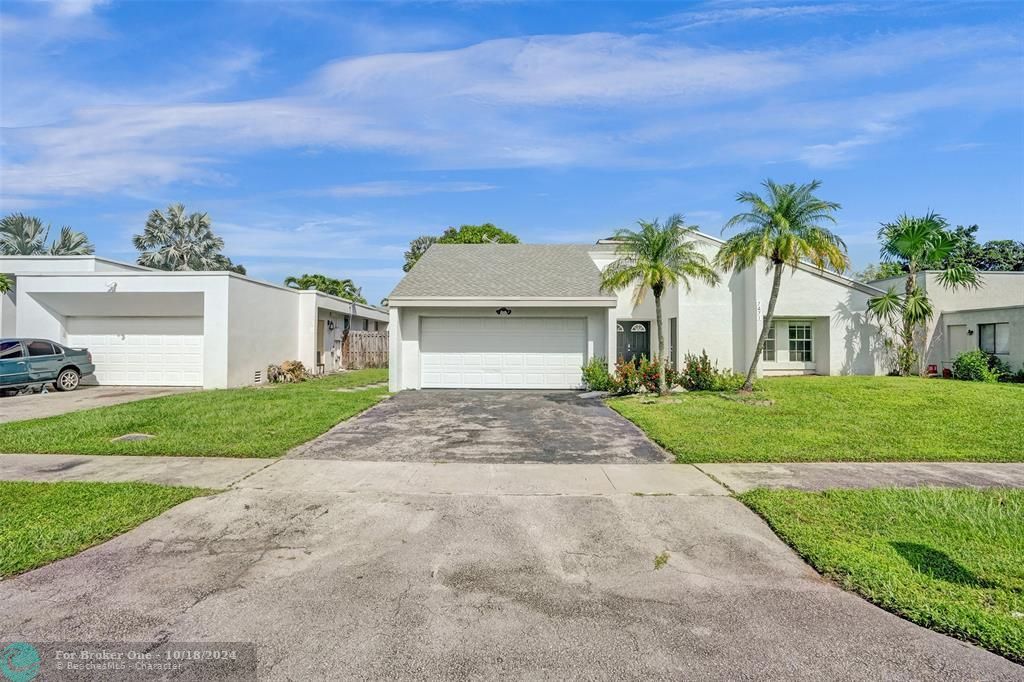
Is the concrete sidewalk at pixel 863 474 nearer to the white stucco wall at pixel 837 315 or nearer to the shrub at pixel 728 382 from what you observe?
the shrub at pixel 728 382

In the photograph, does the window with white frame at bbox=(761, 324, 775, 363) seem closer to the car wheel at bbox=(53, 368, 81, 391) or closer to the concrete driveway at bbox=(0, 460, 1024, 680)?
the concrete driveway at bbox=(0, 460, 1024, 680)

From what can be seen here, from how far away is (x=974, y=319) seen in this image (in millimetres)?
17219

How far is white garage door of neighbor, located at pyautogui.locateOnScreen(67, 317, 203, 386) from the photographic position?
16.7 m

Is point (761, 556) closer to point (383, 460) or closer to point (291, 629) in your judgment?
point (291, 629)

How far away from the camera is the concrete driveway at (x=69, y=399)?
11.3 metres

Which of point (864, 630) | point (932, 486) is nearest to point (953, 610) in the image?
point (864, 630)

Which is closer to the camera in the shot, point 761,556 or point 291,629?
point 291,629

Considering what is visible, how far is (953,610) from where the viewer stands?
3.29 m

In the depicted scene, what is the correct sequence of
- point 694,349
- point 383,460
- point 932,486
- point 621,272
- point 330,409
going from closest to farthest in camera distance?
1. point 932,486
2. point 383,460
3. point 330,409
4. point 621,272
5. point 694,349

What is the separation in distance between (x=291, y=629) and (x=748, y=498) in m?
4.60

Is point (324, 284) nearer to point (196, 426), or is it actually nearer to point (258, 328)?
point (258, 328)

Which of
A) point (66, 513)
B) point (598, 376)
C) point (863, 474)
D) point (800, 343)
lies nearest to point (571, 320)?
point (598, 376)

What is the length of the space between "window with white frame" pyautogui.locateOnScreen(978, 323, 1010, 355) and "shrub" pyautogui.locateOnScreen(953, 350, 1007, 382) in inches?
15.6

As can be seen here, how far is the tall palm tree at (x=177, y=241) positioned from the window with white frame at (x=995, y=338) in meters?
40.7
